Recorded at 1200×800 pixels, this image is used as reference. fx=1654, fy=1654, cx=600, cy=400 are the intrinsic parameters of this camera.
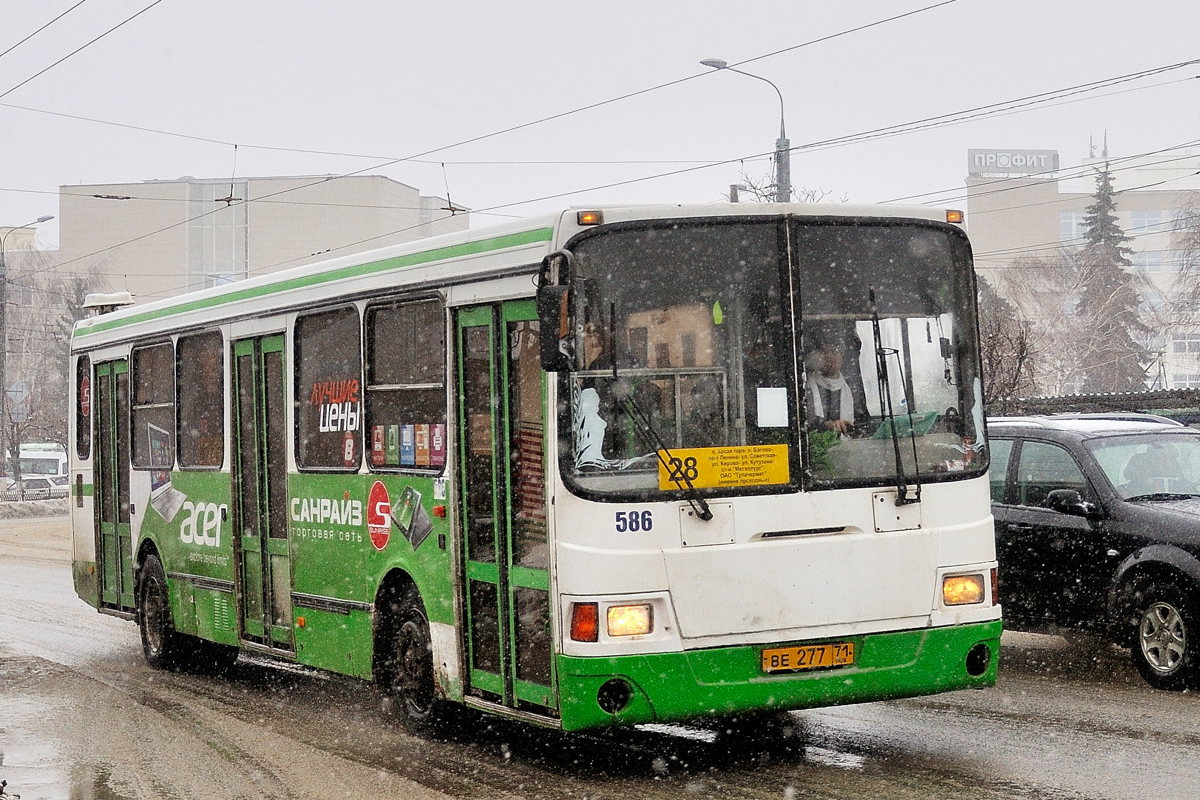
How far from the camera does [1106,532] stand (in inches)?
416

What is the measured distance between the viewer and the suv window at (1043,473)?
36.1 feet

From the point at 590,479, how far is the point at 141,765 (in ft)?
10.4

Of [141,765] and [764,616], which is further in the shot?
[141,765]

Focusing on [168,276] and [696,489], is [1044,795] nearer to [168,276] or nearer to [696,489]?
[696,489]

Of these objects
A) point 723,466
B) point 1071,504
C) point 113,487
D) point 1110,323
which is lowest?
point 1071,504

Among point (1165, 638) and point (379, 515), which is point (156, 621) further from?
point (1165, 638)

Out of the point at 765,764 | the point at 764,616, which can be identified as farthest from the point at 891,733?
the point at 764,616

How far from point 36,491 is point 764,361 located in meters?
53.8

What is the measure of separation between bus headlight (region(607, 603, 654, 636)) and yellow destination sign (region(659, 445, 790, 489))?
558 mm

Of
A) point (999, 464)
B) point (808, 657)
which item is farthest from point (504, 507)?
point (999, 464)

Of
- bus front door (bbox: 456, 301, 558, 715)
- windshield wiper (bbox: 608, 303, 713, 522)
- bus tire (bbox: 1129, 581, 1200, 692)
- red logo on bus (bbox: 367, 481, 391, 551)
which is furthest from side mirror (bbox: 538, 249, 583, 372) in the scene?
bus tire (bbox: 1129, 581, 1200, 692)

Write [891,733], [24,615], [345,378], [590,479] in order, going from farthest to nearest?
[24,615] → [345,378] → [891,733] → [590,479]

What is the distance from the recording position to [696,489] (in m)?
7.43

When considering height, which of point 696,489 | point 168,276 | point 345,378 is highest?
point 168,276
